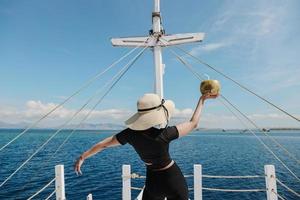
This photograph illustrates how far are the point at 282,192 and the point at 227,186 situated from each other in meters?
4.40

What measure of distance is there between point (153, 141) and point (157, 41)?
4060 millimetres

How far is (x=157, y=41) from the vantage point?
611 centimetres

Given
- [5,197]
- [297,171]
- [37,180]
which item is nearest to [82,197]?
[5,197]

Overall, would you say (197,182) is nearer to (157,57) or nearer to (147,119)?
(157,57)

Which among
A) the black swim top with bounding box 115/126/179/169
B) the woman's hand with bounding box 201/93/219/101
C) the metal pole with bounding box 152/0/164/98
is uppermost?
the metal pole with bounding box 152/0/164/98

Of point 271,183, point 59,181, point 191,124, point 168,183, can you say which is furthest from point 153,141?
point 271,183

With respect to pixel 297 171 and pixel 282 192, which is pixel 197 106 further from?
pixel 297 171

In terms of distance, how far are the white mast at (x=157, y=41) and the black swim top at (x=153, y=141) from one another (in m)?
3.39

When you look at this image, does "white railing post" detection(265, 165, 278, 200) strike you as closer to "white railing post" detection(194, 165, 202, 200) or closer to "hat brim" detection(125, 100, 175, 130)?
"white railing post" detection(194, 165, 202, 200)

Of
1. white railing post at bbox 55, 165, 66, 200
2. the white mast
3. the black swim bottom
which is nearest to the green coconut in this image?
the black swim bottom

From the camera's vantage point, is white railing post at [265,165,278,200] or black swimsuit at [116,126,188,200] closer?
black swimsuit at [116,126,188,200]

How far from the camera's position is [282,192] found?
64.5ft

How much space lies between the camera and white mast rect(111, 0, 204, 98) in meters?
5.97

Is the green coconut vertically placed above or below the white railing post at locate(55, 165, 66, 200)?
above
